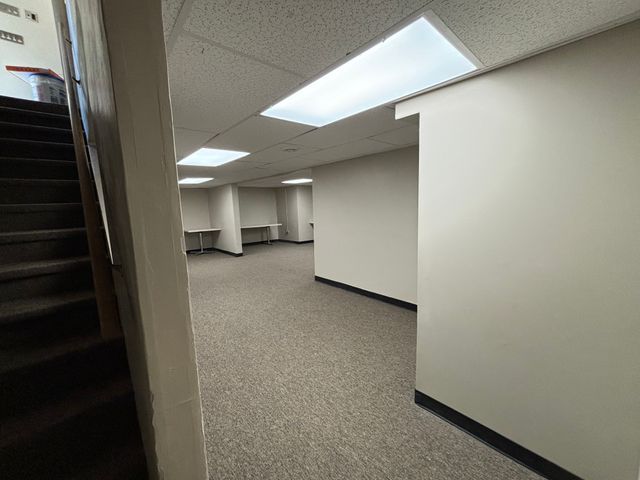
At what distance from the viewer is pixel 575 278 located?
1.17 metres

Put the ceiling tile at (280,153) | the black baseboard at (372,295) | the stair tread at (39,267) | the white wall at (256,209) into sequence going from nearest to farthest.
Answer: the stair tread at (39,267)
the ceiling tile at (280,153)
the black baseboard at (372,295)
the white wall at (256,209)

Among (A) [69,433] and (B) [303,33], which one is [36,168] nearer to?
(A) [69,433]

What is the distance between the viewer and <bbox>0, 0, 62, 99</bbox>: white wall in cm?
329

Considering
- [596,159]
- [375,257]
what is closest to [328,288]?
[375,257]

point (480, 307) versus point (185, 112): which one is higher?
point (185, 112)

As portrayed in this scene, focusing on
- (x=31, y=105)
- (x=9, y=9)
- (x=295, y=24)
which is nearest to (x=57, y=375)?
(x=295, y=24)

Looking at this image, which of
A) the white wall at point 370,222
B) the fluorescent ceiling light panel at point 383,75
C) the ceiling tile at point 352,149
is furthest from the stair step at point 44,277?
the white wall at point 370,222

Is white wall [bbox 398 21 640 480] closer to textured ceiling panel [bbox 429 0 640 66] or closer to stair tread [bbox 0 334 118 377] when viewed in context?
textured ceiling panel [bbox 429 0 640 66]

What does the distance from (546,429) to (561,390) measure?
248 millimetres

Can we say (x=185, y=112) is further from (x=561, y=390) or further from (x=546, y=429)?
(x=546, y=429)

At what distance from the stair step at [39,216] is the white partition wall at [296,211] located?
7.62m

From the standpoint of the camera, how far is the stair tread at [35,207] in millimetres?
1531

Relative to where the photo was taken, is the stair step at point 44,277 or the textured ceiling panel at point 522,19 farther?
the stair step at point 44,277

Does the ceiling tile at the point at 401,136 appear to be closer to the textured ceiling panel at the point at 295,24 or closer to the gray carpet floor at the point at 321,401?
the textured ceiling panel at the point at 295,24
